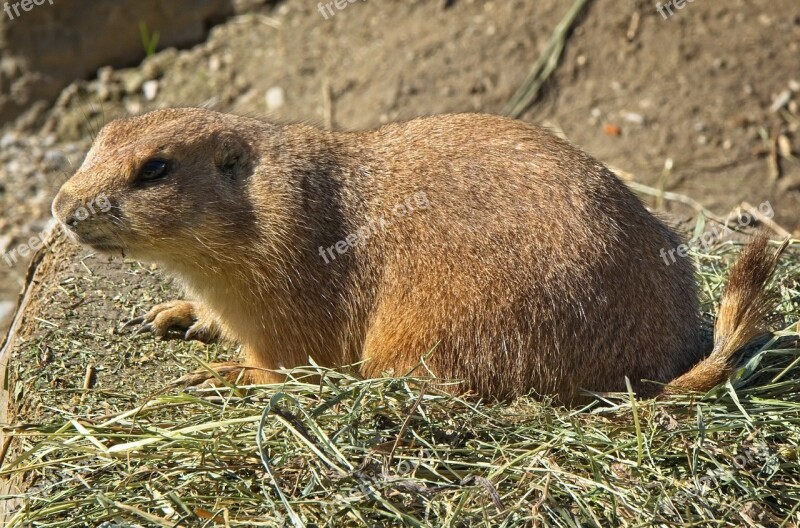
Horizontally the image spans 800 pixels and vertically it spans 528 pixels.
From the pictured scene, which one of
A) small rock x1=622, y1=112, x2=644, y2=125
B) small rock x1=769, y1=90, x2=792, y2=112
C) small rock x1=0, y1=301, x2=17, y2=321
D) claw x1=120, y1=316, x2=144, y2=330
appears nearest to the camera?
claw x1=120, y1=316, x2=144, y2=330

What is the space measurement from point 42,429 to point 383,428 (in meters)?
1.57

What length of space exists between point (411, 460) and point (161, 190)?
1809 mm

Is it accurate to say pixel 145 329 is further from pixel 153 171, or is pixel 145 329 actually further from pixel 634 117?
pixel 634 117

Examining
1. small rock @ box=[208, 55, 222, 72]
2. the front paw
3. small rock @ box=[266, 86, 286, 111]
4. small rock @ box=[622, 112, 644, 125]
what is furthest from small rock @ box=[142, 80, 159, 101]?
the front paw

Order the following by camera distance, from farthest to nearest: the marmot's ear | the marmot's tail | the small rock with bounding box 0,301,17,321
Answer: the small rock with bounding box 0,301,17,321 < the marmot's ear < the marmot's tail

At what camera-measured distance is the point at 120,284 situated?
578 cm

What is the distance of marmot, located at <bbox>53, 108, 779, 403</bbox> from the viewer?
15.0ft

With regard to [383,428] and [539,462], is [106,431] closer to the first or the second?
[383,428]

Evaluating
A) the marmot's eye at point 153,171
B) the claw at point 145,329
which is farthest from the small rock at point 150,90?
the marmot's eye at point 153,171

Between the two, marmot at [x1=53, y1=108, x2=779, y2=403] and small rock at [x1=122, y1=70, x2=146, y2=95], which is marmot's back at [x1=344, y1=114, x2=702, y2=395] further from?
small rock at [x1=122, y1=70, x2=146, y2=95]

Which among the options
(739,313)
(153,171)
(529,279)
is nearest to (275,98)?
(153,171)

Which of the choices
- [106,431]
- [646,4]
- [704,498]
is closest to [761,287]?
[704,498]

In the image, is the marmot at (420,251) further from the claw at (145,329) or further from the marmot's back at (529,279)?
the claw at (145,329)

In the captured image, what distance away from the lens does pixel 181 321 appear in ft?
18.1
